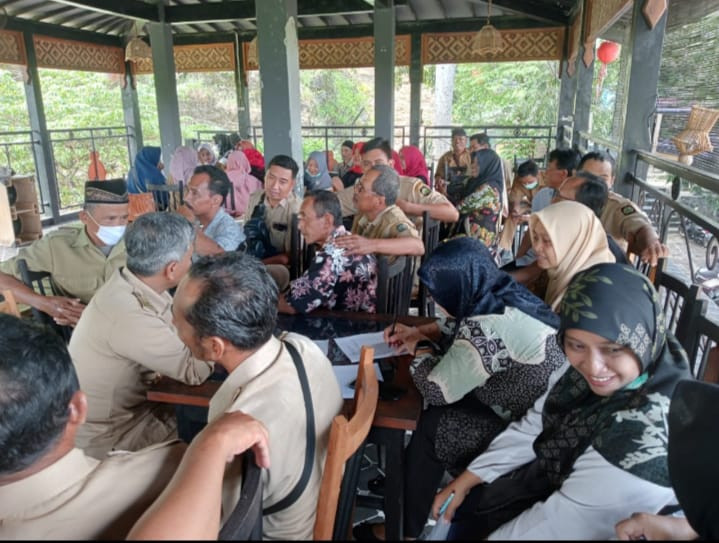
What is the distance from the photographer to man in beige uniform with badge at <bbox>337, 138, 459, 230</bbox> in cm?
357

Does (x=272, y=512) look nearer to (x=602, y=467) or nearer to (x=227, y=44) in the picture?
(x=602, y=467)

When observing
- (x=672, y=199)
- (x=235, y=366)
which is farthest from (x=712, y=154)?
(x=235, y=366)

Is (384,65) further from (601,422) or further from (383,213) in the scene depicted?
(601,422)

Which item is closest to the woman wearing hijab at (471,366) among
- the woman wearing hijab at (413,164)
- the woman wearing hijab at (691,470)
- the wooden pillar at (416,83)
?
the woman wearing hijab at (691,470)

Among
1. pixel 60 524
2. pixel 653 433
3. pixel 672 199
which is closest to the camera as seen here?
pixel 60 524

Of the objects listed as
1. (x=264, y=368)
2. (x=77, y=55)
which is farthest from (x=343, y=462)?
(x=77, y=55)

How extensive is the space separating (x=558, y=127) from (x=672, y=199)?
566 cm

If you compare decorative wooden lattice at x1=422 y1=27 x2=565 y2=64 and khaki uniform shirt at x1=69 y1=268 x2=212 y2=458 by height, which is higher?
A: decorative wooden lattice at x1=422 y1=27 x2=565 y2=64

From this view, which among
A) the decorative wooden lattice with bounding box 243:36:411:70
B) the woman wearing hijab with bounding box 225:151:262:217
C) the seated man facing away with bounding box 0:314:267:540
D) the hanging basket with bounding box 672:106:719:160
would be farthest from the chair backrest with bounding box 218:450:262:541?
the decorative wooden lattice with bounding box 243:36:411:70

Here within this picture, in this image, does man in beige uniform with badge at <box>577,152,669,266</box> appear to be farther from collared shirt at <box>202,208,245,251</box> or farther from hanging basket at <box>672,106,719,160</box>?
collared shirt at <box>202,208,245,251</box>

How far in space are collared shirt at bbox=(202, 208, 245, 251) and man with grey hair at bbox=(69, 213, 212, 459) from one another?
116cm

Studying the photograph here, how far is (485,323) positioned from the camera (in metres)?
1.55

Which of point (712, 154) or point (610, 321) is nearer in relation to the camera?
point (610, 321)

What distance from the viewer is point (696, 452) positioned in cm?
85
